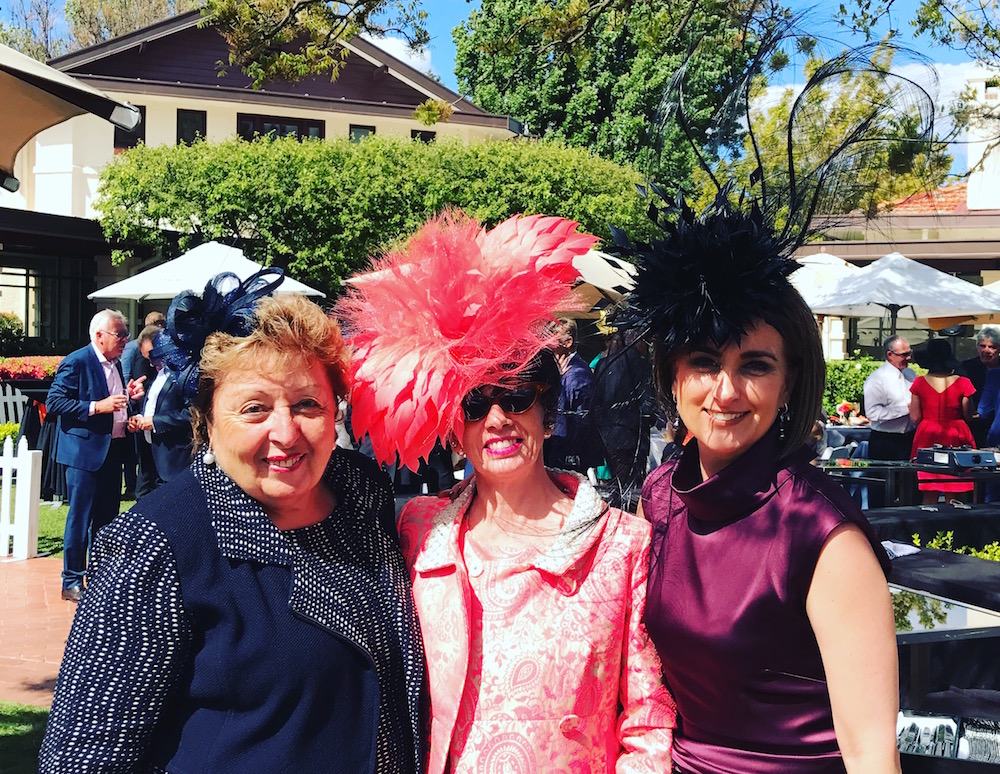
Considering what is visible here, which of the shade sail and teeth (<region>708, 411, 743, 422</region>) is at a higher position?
the shade sail

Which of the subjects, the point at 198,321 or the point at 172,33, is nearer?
the point at 198,321

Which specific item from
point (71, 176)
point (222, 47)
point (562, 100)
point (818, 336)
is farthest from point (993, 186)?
point (818, 336)

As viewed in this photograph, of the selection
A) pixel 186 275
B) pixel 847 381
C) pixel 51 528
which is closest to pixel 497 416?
pixel 51 528

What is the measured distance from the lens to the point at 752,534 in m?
1.95

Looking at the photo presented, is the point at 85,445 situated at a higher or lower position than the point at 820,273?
lower

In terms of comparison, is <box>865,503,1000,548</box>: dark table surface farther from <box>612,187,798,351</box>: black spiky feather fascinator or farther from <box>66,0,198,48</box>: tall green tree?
<box>66,0,198,48</box>: tall green tree

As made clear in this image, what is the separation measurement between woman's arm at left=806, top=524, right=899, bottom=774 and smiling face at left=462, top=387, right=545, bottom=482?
0.66 metres

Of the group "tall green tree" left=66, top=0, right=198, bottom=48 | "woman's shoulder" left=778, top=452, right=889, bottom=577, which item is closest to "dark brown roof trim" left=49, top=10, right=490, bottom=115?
"tall green tree" left=66, top=0, right=198, bottom=48

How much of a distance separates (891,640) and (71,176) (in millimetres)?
20235

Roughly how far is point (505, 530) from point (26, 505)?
23.7ft

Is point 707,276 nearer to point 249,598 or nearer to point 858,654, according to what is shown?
point 858,654

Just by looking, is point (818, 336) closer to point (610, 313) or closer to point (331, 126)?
point (610, 313)

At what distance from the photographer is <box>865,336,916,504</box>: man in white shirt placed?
9320mm

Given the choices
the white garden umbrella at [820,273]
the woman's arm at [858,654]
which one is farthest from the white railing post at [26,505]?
the white garden umbrella at [820,273]
